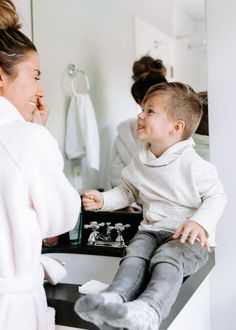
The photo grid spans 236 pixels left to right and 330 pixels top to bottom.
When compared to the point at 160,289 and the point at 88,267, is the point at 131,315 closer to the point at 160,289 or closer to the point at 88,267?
the point at 160,289

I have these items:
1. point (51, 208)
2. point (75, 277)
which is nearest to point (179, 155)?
point (51, 208)

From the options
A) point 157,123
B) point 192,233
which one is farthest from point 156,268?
point 157,123

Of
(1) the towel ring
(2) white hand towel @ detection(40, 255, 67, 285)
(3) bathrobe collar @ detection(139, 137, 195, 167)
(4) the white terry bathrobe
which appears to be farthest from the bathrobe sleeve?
(1) the towel ring

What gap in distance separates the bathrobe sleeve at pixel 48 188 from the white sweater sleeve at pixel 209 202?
40 cm

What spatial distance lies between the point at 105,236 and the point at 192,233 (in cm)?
56

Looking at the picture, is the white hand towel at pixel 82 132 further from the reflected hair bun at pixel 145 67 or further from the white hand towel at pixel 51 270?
the white hand towel at pixel 51 270

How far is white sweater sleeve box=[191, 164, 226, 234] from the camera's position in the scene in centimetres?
110

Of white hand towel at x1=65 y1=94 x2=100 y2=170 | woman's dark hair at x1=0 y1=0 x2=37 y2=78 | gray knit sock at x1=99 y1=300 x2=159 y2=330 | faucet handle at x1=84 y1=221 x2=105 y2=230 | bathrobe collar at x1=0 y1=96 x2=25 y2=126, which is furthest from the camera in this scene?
white hand towel at x1=65 y1=94 x2=100 y2=170

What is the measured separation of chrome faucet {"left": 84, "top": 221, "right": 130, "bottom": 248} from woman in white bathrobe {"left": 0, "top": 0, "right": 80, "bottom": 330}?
0.59m

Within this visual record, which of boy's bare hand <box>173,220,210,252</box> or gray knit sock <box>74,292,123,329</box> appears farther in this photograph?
boy's bare hand <box>173,220,210,252</box>

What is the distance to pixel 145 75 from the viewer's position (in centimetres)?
156

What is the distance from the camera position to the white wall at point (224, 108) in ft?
4.76

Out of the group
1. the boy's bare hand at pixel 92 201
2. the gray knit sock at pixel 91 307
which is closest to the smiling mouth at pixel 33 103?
the boy's bare hand at pixel 92 201

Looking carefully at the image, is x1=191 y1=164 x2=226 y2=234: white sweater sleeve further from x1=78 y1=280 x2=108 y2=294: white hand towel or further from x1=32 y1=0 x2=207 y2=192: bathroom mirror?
x1=32 y1=0 x2=207 y2=192: bathroom mirror
